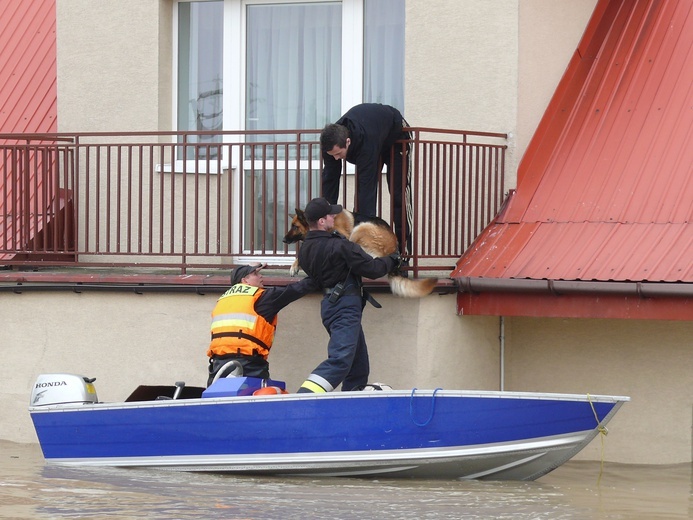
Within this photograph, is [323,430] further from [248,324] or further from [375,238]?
[375,238]

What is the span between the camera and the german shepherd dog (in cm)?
1012

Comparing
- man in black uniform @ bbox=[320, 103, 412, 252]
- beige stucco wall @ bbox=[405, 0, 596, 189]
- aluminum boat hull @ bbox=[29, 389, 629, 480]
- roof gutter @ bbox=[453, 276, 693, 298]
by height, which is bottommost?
aluminum boat hull @ bbox=[29, 389, 629, 480]

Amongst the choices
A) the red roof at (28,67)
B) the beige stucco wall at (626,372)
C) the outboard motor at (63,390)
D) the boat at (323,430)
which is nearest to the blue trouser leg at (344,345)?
the boat at (323,430)

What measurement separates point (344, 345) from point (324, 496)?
54.2 inches

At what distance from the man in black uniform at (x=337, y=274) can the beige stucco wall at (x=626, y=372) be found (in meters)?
1.75

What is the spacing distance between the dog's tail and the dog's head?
80cm

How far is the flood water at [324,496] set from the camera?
326 inches

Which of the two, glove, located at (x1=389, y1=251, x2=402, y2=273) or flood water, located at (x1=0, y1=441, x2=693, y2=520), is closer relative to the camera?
flood water, located at (x1=0, y1=441, x2=693, y2=520)

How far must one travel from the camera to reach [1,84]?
46.5ft

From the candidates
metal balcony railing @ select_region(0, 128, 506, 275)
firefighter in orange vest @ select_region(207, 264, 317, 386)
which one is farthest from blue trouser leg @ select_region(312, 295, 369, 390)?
metal balcony railing @ select_region(0, 128, 506, 275)

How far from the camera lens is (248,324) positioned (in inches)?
396

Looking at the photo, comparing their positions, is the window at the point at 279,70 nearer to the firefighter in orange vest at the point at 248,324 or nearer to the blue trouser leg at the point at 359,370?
the firefighter in orange vest at the point at 248,324

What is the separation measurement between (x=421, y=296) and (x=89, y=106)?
14.4 feet

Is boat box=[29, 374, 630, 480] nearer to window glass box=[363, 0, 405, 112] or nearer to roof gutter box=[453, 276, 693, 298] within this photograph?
roof gutter box=[453, 276, 693, 298]
